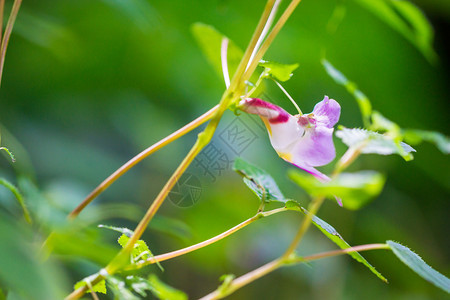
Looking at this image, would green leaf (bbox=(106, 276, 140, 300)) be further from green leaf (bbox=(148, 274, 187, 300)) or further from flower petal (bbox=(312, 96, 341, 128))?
flower petal (bbox=(312, 96, 341, 128))

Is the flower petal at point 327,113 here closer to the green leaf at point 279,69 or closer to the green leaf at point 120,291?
the green leaf at point 279,69

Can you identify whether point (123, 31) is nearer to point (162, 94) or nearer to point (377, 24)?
point (162, 94)

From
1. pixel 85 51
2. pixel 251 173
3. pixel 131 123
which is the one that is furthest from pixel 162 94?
pixel 251 173

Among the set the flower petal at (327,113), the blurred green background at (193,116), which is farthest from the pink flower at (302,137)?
the blurred green background at (193,116)

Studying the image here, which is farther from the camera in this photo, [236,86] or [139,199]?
[139,199]

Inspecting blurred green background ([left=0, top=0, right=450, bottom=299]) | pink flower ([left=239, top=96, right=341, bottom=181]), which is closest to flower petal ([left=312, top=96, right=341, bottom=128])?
pink flower ([left=239, top=96, right=341, bottom=181])

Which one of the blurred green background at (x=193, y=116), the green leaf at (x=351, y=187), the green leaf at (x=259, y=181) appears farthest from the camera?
the blurred green background at (x=193, y=116)

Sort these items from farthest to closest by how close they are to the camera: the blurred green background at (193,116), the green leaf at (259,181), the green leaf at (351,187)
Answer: the blurred green background at (193,116) → the green leaf at (259,181) → the green leaf at (351,187)
